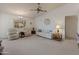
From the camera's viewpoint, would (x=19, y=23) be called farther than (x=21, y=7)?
Yes

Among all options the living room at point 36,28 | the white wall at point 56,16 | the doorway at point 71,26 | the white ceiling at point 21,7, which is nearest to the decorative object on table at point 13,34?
the living room at point 36,28

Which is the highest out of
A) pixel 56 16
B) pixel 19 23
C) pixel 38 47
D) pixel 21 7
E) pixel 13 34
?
pixel 21 7

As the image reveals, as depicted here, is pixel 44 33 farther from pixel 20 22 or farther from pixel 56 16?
pixel 20 22

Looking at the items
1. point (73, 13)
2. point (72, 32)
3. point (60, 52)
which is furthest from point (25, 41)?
point (73, 13)

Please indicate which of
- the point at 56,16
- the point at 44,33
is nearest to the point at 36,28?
the point at 44,33

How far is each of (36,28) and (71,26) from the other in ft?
2.60

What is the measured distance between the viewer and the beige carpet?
7.80 ft

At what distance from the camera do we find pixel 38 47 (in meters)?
2.40

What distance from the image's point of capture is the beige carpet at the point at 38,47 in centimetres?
238

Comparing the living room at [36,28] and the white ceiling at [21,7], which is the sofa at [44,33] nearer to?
the living room at [36,28]

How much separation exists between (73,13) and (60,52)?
89 cm

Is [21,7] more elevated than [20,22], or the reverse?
[21,7]

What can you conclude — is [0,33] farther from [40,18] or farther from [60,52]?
[60,52]

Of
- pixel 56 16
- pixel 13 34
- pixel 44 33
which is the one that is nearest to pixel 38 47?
pixel 44 33
